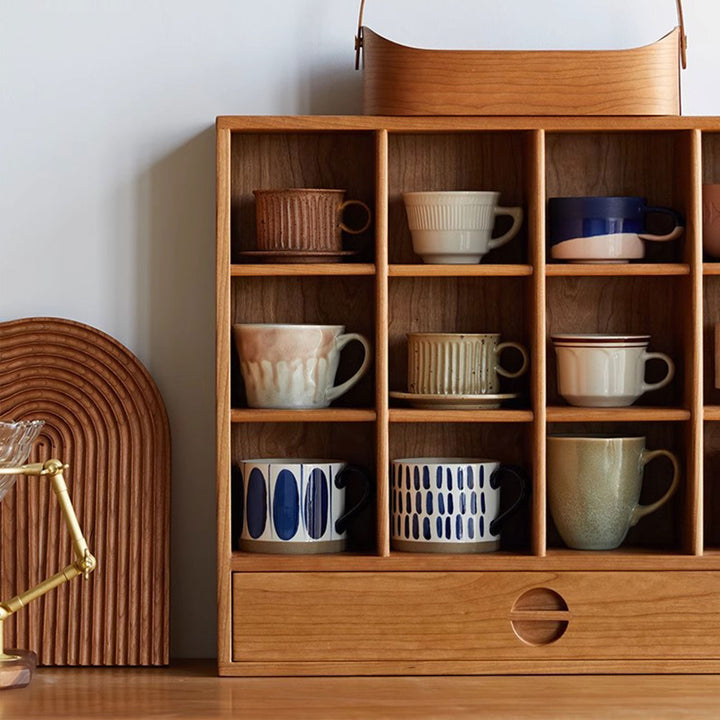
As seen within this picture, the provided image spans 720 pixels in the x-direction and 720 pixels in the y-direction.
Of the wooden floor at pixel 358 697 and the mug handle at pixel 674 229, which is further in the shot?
the mug handle at pixel 674 229

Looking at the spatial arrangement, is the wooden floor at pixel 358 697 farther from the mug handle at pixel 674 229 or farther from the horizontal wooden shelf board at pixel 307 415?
the mug handle at pixel 674 229

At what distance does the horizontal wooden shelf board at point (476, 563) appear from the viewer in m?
1.55

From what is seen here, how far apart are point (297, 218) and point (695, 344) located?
0.56m

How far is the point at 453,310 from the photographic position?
1.71 meters

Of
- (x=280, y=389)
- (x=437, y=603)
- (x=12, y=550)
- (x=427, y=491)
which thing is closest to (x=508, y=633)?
(x=437, y=603)

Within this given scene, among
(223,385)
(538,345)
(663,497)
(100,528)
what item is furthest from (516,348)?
(100,528)

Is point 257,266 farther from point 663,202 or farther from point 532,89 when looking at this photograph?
point 663,202

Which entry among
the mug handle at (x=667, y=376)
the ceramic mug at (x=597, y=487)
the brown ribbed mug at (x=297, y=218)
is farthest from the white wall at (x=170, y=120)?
the ceramic mug at (x=597, y=487)

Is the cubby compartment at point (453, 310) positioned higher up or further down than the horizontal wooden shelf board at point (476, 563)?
higher up

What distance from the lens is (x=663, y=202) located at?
170 cm

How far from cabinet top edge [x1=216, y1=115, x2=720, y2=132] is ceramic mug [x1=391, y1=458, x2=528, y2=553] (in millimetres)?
455

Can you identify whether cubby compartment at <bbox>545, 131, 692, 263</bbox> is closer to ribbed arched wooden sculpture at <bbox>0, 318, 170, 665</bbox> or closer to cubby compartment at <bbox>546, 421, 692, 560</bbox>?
cubby compartment at <bbox>546, 421, 692, 560</bbox>

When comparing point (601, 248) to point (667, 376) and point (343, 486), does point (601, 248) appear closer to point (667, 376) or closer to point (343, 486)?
point (667, 376)

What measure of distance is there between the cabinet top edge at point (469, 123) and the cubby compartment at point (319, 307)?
246 mm
